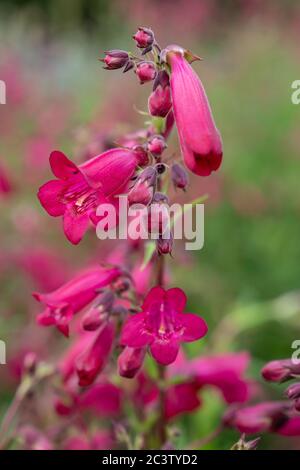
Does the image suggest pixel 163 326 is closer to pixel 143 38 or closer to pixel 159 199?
pixel 159 199

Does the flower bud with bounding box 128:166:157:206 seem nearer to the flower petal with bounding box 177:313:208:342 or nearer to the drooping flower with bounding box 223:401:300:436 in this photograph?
the flower petal with bounding box 177:313:208:342

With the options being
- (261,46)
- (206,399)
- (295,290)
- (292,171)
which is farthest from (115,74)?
(206,399)

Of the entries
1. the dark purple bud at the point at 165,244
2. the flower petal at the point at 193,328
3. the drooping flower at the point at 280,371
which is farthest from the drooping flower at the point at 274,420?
the dark purple bud at the point at 165,244

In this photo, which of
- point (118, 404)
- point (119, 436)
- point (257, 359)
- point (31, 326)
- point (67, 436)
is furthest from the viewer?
point (257, 359)

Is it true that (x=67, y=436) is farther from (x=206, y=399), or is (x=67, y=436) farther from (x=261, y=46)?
(x=261, y=46)

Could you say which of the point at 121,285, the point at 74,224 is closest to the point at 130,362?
the point at 121,285

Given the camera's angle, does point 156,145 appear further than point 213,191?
No
